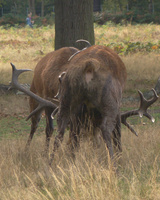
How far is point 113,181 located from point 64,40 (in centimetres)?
888

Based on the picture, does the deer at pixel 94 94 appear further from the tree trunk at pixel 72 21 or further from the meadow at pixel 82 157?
the tree trunk at pixel 72 21

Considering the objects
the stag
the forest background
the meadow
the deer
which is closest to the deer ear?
the deer

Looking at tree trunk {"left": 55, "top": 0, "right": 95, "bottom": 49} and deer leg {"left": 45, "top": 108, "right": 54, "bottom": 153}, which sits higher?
tree trunk {"left": 55, "top": 0, "right": 95, "bottom": 49}

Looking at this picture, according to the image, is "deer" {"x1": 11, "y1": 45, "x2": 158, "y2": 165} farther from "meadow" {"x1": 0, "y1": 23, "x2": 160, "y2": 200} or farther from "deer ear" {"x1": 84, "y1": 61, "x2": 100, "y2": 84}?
"meadow" {"x1": 0, "y1": 23, "x2": 160, "y2": 200}

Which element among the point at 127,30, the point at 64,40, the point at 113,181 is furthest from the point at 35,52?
the point at 113,181

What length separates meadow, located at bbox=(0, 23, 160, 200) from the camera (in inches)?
168

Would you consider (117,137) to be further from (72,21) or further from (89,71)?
(72,21)

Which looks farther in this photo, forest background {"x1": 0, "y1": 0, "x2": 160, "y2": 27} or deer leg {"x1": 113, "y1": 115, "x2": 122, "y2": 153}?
forest background {"x1": 0, "y1": 0, "x2": 160, "y2": 27}

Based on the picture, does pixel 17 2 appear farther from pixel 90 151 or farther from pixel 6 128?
pixel 90 151

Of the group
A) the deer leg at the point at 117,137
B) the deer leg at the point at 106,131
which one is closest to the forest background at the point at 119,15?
the deer leg at the point at 117,137

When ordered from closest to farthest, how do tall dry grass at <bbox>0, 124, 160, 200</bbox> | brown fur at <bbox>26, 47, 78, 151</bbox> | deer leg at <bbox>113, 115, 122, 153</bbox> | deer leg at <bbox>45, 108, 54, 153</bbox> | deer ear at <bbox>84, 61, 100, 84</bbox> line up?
tall dry grass at <bbox>0, 124, 160, 200</bbox> < deer ear at <bbox>84, 61, 100, 84</bbox> < deer leg at <bbox>113, 115, 122, 153</bbox> < brown fur at <bbox>26, 47, 78, 151</bbox> < deer leg at <bbox>45, 108, 54, 153</bbox>

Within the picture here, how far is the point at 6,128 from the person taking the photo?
35.1 ft

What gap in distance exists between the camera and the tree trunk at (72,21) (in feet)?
41.4

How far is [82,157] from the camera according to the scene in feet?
18.0
